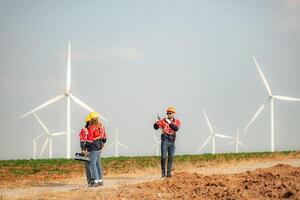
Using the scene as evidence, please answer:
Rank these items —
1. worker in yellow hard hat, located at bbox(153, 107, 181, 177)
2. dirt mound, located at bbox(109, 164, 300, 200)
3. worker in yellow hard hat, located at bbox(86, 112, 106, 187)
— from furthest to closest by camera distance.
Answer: worker in yellow hard hat, located at bbox(153, 107, 181, 177)
worker in yellow hard hat, located at bbox(86, 112, 106, 187)
dirt mound, located at bbox(109, 164, 300, 200)

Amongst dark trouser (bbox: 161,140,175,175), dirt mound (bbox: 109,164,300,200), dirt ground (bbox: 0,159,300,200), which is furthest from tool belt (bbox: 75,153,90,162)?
dark trouser (bbox: 161,140,175,175)

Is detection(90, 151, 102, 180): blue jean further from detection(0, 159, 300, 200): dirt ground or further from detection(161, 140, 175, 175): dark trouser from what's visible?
detection(161, 140, 175, 175): dark trouser

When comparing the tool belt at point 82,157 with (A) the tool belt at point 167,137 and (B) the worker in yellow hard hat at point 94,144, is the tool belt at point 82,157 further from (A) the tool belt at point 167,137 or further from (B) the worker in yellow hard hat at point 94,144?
(A) the tool belt at point 167,137

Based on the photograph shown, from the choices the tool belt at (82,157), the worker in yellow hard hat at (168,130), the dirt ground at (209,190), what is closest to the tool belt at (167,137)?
the worker in yellow hard hat at (168,130)

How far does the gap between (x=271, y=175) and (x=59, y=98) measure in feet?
85.2

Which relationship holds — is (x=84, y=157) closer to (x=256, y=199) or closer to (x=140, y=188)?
(x=140, y=188)

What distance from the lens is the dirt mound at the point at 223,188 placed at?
12.1 meters

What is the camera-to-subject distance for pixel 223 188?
516 inches

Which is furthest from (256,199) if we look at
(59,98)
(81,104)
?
(59,98)

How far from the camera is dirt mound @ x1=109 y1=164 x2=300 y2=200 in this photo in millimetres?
12117

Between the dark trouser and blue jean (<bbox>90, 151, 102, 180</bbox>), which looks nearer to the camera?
blue jean (<bbox>90, 151, 102, 180</bbox>)

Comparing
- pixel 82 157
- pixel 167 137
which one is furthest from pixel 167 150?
pixel 82 157

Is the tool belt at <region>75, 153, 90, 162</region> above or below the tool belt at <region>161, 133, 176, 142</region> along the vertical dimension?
below

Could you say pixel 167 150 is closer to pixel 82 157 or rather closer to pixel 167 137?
pixel 167 137
